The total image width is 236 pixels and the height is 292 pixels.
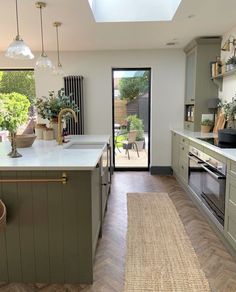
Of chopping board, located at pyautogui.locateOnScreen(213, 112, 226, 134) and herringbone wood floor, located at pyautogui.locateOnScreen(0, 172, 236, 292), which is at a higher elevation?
chopping board, located at pyautogui.locateOnScreen(213, 112, 226, 134)

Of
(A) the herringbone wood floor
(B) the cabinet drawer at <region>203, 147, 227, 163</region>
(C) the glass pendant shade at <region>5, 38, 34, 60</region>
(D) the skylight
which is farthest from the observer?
(D) the skylight

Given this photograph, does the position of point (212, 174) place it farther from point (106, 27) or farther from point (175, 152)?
point (106, 27)

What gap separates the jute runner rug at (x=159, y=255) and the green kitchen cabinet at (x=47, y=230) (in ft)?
1.52

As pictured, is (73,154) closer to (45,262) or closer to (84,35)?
(45,262)

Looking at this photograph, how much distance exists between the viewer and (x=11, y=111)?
7.07 ft

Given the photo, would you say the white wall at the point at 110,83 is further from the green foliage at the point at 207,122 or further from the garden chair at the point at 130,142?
the green foliage at the point at 207,122

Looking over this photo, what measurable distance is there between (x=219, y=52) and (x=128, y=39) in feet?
5.19

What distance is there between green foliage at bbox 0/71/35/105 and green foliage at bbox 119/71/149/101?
6.38 ft

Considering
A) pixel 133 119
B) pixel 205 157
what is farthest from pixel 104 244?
pixel 133 119

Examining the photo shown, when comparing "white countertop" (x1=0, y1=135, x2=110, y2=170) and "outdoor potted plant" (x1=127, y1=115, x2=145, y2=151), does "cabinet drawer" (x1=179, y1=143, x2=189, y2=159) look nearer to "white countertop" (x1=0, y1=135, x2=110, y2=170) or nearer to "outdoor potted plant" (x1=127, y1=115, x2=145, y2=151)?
"outdoor potted plant" (x1=127, y1=115, x2=145, y2=151)

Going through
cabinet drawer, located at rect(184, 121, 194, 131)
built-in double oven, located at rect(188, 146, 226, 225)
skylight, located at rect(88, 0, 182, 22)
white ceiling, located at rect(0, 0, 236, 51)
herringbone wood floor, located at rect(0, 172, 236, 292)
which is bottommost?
herringbone wood floor, located at rect(0, 172, 236, 292)

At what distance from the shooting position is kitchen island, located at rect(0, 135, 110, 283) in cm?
202

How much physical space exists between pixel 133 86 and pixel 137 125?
2.83 feet

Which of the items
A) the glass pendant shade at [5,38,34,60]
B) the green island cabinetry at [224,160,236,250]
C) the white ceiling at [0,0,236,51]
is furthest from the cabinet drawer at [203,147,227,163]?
the glass pendant shade at [5,38,34,60]
